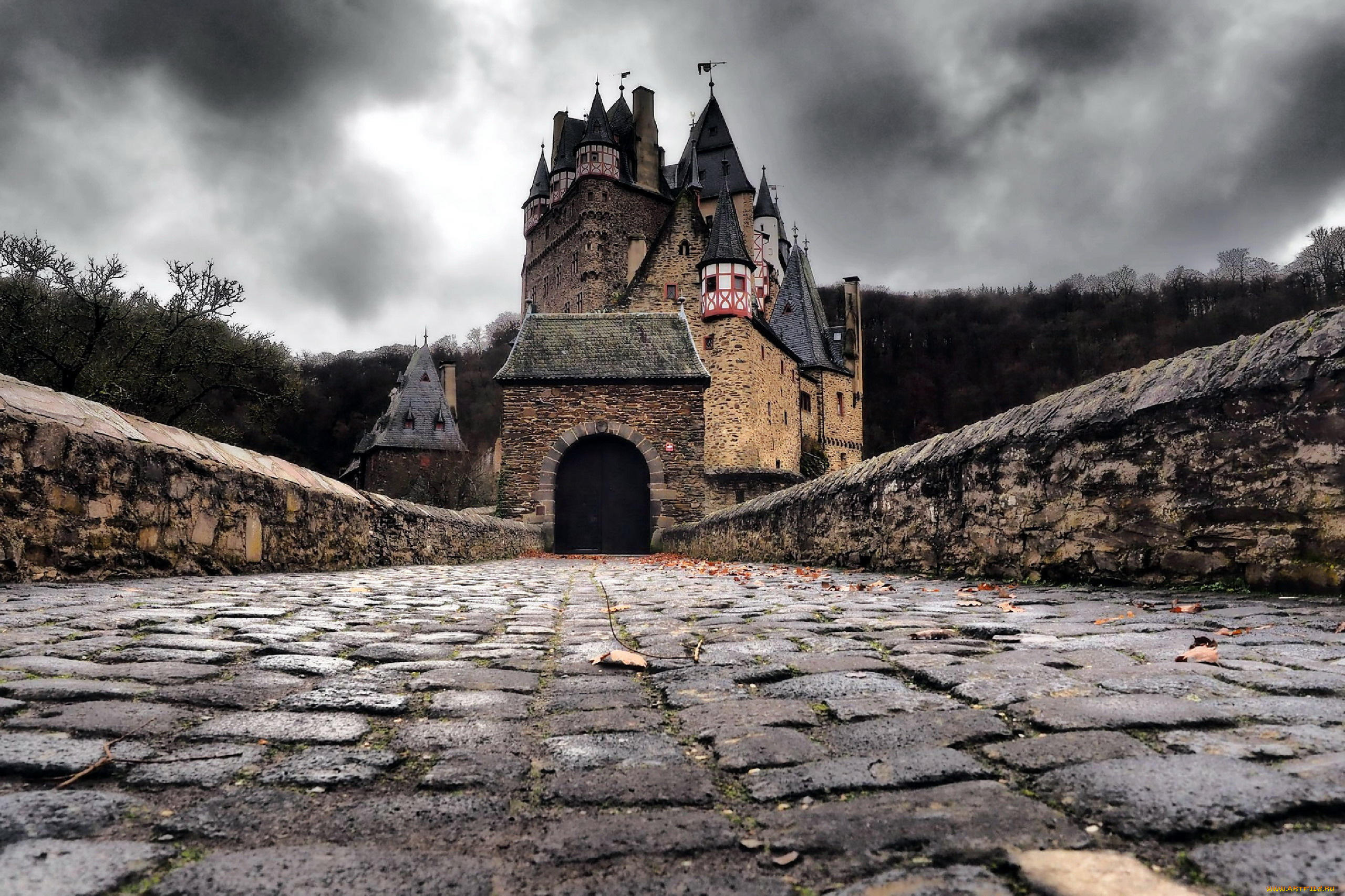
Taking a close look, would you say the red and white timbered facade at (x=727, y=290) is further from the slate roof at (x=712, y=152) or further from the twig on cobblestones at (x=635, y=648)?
the twig on cobblestones at (x=635, y=648)

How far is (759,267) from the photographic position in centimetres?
5006

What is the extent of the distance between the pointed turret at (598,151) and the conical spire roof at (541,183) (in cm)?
939

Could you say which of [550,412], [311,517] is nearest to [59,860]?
[311,517]

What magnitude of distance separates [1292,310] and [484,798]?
75.0 m

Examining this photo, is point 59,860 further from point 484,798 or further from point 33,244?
point 33,244

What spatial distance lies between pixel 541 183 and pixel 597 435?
46.1 metres

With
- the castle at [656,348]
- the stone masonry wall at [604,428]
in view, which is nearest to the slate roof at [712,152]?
the castle at [656,348]

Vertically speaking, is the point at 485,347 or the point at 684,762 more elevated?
the point at 485,347

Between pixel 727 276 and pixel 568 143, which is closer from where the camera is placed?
pixel 727 276

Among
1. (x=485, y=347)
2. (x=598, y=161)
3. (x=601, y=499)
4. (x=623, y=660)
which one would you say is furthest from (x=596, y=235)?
(x=623, y=660)

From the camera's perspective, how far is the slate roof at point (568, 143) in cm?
5906

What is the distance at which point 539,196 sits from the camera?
62.7 m

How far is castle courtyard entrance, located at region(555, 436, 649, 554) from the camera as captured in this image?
22.3m

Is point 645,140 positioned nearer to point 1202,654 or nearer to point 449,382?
point 449,382
